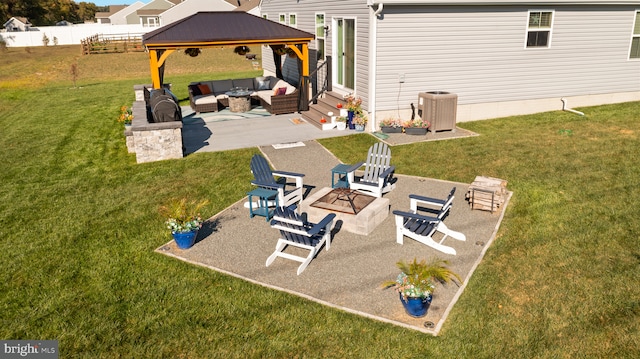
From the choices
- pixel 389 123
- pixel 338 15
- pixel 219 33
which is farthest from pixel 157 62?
pixel 389 123

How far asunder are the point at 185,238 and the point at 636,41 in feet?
59.6

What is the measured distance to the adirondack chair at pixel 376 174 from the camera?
382 inches

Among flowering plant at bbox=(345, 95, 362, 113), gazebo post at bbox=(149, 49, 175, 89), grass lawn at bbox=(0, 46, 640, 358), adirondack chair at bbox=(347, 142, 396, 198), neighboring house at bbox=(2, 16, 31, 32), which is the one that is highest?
neighboring house at bbox=(2, 16, 31, 32)

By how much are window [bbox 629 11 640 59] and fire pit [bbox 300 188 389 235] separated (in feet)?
47.5

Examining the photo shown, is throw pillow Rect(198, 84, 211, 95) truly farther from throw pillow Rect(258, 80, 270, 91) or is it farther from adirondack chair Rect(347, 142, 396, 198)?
adirondack chair Rect(347, 142, 396, 198)

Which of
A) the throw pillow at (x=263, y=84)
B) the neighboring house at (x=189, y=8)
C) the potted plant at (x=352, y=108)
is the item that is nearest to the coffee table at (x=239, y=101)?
the throw pillow at (x=263, y=84)

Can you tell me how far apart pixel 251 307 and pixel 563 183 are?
7.44 metres

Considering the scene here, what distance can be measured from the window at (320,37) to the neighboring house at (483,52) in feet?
0.13

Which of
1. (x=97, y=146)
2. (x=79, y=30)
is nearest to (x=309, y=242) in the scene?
(x=97, y=146)

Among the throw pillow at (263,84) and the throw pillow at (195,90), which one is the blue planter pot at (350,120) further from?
the throw pillow at (195,90)

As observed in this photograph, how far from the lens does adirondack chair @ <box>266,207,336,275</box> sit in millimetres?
7242

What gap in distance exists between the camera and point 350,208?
8664mm

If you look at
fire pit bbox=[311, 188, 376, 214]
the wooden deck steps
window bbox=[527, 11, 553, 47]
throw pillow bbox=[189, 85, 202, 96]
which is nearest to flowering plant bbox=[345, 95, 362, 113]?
the wooden deck steps

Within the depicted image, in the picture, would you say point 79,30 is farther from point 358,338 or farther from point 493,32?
point 358,338
